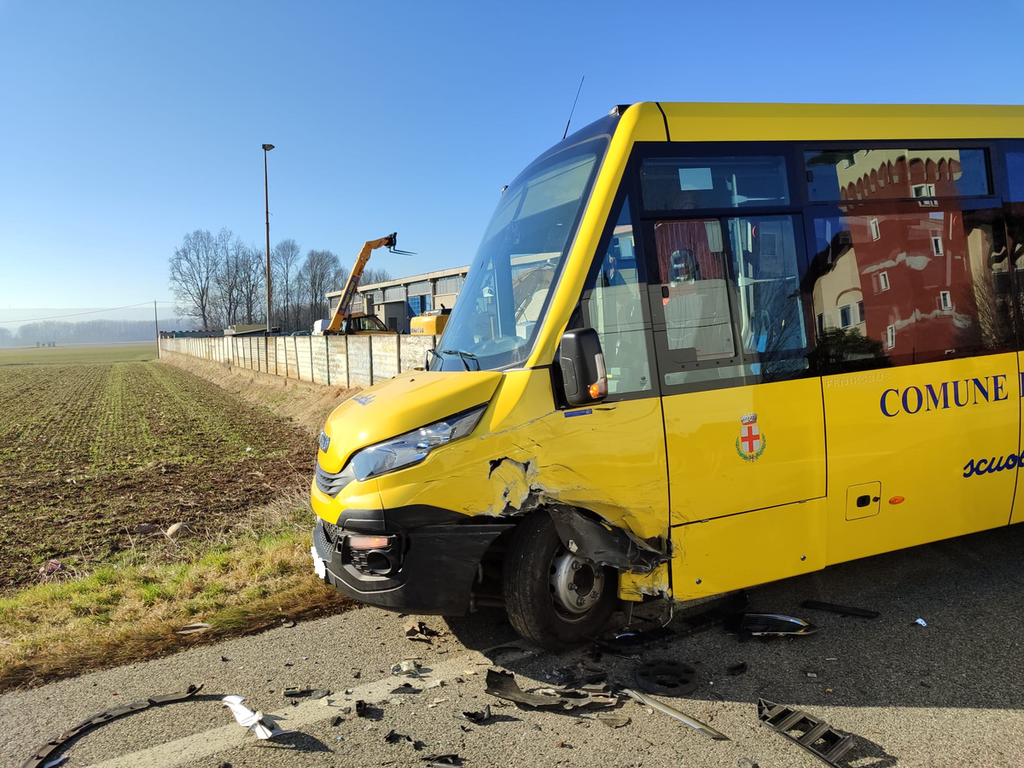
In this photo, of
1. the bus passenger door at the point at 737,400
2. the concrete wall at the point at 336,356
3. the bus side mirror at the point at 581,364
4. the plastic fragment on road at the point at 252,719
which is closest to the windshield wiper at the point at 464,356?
the bus side mirror at the point at 581,364

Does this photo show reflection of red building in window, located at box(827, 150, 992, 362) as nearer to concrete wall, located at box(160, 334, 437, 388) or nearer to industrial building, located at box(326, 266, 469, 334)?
concrete wall, located at box(160, 334, 437, 388)

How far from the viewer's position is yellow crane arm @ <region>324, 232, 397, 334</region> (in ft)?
112

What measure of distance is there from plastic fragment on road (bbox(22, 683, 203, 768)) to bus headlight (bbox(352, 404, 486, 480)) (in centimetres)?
143

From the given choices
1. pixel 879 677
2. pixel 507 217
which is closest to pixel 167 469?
pixel 507 217

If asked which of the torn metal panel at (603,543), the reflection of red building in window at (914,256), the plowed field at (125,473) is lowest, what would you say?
the plowed field at (125,473)

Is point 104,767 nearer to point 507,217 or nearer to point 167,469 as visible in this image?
point 507,217

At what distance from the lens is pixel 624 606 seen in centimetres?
409

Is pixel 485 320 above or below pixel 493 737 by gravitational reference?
above

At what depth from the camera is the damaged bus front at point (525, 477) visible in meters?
3.50

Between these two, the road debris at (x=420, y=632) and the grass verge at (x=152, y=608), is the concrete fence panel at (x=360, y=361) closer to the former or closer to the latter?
the grass verge at (x=152, y=608)

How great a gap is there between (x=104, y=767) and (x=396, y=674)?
4.44 ft

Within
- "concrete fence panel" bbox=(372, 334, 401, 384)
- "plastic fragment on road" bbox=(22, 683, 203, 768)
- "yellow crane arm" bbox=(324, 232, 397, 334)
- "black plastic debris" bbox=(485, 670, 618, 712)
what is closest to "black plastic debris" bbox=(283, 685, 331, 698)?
"plastic fragment on road" bbox=(22, 683, 203, 768)

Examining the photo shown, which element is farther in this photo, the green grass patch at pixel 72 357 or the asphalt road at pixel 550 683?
the green grass patch at pixel 72 357

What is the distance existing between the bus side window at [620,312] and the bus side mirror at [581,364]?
201 mm
